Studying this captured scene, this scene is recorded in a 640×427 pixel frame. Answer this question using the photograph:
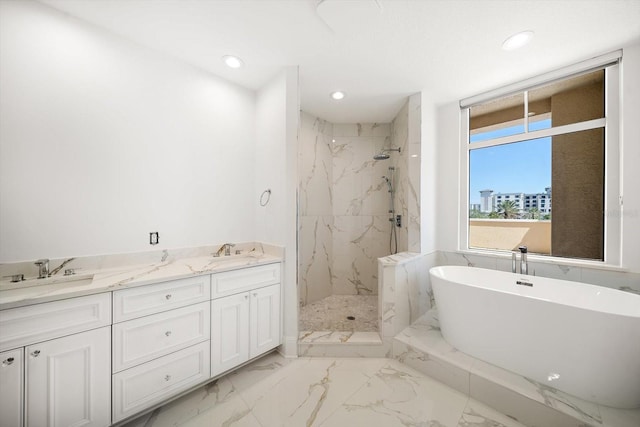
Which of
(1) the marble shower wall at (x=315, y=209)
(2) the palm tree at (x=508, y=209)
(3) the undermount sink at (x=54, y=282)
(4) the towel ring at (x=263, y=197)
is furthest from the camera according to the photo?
(1) the marble shower wall at (x=315, y=209)

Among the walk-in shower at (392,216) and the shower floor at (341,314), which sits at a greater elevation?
the walk-in shower at (392,216)

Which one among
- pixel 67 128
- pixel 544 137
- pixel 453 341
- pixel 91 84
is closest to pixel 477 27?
pixel 544 137

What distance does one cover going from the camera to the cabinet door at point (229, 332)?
1673 millimetres

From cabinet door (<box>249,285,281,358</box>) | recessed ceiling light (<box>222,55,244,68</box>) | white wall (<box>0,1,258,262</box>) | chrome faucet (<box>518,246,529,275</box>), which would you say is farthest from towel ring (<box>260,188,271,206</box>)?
chrome faucet (<box>518,246,529,275</box>)

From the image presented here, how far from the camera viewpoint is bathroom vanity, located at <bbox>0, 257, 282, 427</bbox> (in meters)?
1.07

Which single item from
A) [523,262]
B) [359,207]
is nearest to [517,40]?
[523,262]

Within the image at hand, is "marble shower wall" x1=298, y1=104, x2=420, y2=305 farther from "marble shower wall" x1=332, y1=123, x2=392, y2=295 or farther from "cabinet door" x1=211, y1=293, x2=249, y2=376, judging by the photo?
"cabinet door" x1=211, y1=293, x2=249, y2=376

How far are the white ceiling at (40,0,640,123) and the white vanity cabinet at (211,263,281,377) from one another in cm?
175

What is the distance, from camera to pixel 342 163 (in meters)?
3.46

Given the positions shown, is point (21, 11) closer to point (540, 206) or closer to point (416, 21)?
point (416, 21)

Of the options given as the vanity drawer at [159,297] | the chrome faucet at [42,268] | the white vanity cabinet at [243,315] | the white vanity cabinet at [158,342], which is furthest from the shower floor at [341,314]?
the chrome faucet at [42,268]

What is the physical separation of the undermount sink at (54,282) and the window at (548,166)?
11.0ft

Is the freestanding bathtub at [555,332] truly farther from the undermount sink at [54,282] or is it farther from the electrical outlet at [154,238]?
the undermount sink at [54,282]

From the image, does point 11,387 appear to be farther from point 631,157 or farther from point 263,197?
point 631,157
